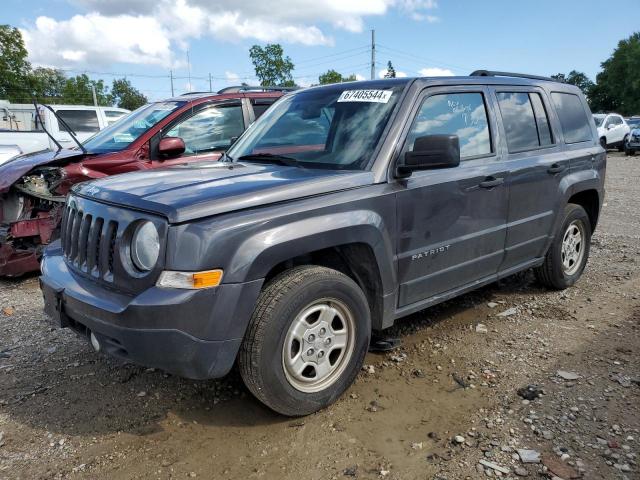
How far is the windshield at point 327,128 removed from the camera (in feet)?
10.8

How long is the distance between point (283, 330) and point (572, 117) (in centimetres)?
374

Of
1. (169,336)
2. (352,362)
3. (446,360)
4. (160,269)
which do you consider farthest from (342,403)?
A: (160,269)

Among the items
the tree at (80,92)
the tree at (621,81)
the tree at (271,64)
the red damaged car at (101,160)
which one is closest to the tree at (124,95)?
the tree at (80,92)

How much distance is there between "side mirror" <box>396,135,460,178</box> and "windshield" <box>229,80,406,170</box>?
0.93 ft

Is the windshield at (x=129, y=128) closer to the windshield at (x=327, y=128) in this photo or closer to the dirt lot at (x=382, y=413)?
the windshield at (x=327, y=128)

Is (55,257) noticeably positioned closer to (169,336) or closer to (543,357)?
(169,336)

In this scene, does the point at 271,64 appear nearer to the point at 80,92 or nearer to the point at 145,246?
the point at 80,92

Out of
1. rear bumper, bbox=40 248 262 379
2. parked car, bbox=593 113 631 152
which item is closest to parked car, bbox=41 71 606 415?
rear bumper, bbox=40 248 262 379

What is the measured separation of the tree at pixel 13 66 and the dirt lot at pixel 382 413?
150ft

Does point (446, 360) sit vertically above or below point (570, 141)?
below

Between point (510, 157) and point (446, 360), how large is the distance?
1647 millimetres

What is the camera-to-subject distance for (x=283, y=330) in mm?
2686

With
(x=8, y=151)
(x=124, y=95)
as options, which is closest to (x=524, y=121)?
(x=8, y=151)

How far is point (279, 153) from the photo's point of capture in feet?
11.9
